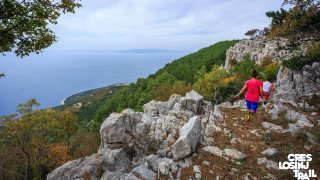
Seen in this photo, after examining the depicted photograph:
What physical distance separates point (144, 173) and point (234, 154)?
11.0 feet

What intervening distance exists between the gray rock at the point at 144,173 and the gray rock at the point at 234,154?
287 centimetres

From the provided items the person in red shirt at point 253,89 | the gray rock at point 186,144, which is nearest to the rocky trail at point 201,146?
the gray rock at point 186,144

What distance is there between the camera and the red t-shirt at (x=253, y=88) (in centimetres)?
1098

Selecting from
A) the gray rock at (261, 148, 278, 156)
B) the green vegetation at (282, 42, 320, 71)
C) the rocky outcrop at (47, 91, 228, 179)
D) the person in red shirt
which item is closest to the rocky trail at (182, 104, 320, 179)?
the gray rock at (261, 148, 278, 156)

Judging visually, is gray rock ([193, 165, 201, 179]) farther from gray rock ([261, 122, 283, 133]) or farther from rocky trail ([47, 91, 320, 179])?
gray rock ([261, 122, 283, 133])

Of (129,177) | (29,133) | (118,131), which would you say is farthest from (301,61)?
(29,133)

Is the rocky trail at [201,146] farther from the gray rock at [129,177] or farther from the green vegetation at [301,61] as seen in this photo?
the green vegetation at [301,61]

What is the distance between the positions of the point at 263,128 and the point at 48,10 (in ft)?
33.4

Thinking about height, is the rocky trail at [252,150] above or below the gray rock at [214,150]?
below

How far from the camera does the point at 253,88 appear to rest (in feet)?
36.2

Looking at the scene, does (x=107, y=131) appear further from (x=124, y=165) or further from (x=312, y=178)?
(x=312, y=178)

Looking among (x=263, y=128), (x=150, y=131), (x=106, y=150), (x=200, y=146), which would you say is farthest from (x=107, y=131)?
(x=263, y=128)

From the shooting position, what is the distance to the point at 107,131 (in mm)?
12586

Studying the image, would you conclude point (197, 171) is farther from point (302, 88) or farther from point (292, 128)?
point (302, 88)
